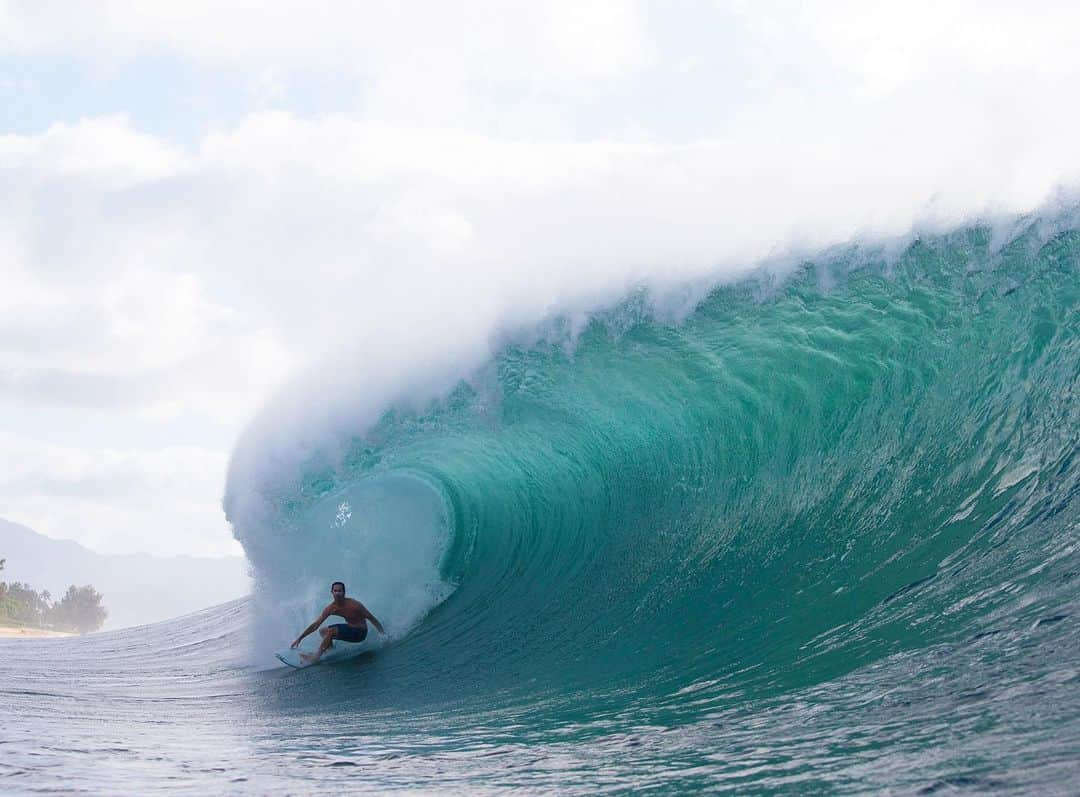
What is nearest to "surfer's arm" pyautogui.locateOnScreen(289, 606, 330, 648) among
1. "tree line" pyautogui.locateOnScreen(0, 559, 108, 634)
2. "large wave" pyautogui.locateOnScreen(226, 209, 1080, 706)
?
"large wave" pyautogui.locateOnScreen(226, 209, 1080, 706)

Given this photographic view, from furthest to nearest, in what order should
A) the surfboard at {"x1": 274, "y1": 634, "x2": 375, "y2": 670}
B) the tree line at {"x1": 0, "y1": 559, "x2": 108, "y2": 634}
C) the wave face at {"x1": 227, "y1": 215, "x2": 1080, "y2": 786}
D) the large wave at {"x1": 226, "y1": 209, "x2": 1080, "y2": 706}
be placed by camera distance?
the tree line at {"x1": 0, "y1": 559, "x2": 108, "y2": 634} → the surfboard at {"x1": 274, "y1": 634, "x2": 375, "y2": 670} → the large wave at {"x1": 226, "y1": 209, "x2": 1080, "y2": 706} → the wave face at {"x1": 227, "y1": 215, "x2": 1080, "y2": 786}

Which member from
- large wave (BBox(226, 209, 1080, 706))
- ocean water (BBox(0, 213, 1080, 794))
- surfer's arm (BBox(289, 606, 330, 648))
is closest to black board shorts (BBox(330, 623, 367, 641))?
surfer's arm (BBox(289, 606, 330, 648))

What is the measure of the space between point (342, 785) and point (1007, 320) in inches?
248

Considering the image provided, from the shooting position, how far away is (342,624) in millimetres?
9992

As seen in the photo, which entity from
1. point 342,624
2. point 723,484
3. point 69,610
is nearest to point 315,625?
point 342,624

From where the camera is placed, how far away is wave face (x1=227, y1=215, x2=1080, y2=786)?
20.2 feet

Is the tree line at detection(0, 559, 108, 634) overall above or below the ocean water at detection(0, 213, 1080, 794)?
above

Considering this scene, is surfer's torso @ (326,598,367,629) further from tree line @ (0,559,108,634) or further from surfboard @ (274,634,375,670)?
tree line @ (0,559,108,634)

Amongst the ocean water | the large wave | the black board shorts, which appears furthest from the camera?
the black board shorts

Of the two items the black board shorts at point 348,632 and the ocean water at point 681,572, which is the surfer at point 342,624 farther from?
the ocean water at point 681,572

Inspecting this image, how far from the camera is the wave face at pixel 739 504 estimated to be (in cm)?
616

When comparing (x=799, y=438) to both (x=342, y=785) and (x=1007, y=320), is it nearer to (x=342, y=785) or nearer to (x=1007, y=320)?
(x=1007, y=320)

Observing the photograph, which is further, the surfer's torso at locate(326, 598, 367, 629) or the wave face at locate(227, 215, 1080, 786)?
the surfer's torso at locate(326, 598, 367, 629)

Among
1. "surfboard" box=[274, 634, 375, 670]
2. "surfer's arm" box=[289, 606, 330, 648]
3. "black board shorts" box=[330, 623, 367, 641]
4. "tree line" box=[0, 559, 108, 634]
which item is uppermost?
"tree line" box=[0, 559, 108, 634]
